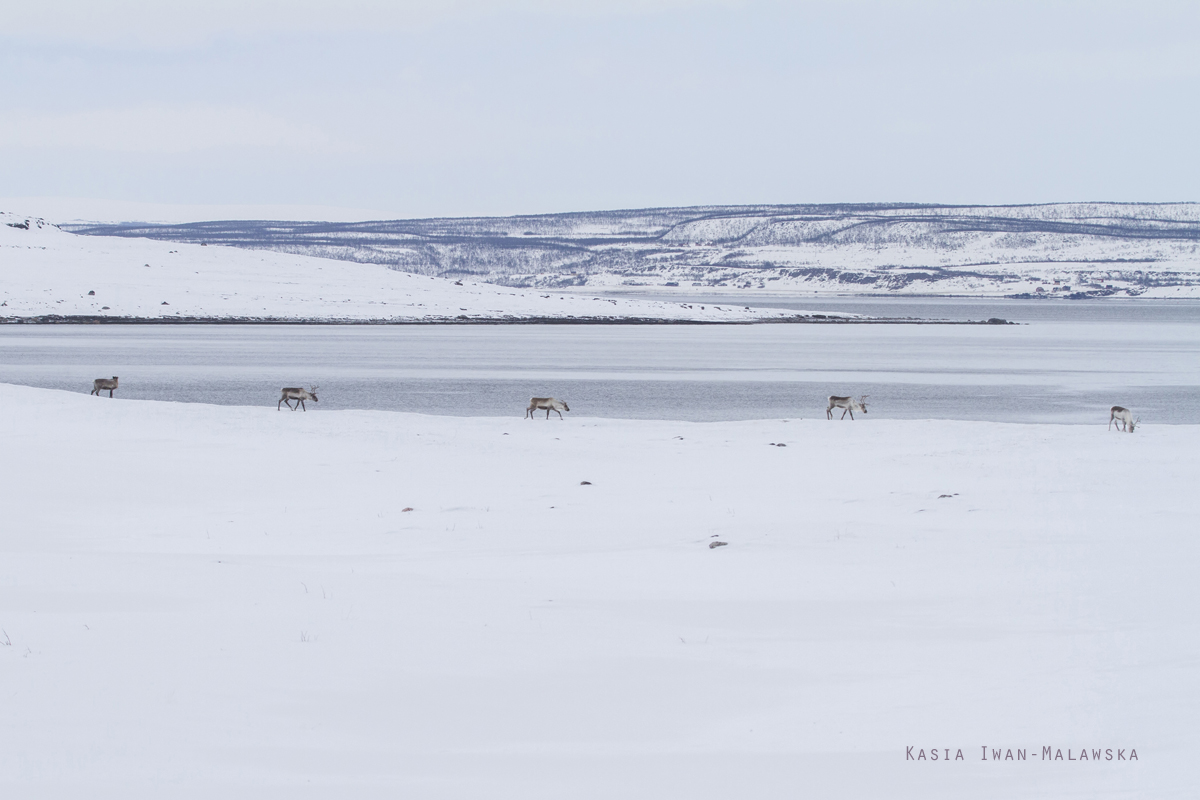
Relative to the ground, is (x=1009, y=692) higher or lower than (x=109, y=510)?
higher

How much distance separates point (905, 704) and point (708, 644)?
177cm

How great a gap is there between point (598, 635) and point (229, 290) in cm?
11181

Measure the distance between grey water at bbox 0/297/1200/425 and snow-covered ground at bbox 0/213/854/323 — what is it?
10.7m

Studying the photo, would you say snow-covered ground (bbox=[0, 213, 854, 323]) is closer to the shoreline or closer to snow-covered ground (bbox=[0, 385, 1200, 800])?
the shoreline

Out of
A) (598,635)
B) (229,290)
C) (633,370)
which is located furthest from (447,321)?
(598,635)

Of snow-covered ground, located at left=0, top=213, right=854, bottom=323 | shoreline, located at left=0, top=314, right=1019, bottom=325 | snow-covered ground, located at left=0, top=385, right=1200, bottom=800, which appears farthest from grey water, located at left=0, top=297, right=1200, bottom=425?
snow-covered ground, located at left=0, top=385, right=1200, bottom=800

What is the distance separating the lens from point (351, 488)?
59.4 feet

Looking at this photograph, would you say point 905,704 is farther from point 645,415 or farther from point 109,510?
point 645,415

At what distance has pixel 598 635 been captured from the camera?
29.7 feet

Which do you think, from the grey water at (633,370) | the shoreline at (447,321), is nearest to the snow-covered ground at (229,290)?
the shoreline at (447,321)

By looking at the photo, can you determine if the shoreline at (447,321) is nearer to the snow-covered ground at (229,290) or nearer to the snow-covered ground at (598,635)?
the snow-covered ground at (229,290)

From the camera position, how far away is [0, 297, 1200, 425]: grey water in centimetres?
3800

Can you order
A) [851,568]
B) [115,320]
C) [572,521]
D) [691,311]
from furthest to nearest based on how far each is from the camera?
[691,311]
[115,320]
[572,521]
[851,568]

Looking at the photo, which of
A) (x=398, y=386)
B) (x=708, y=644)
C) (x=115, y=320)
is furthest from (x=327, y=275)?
(x=708, y=644)
